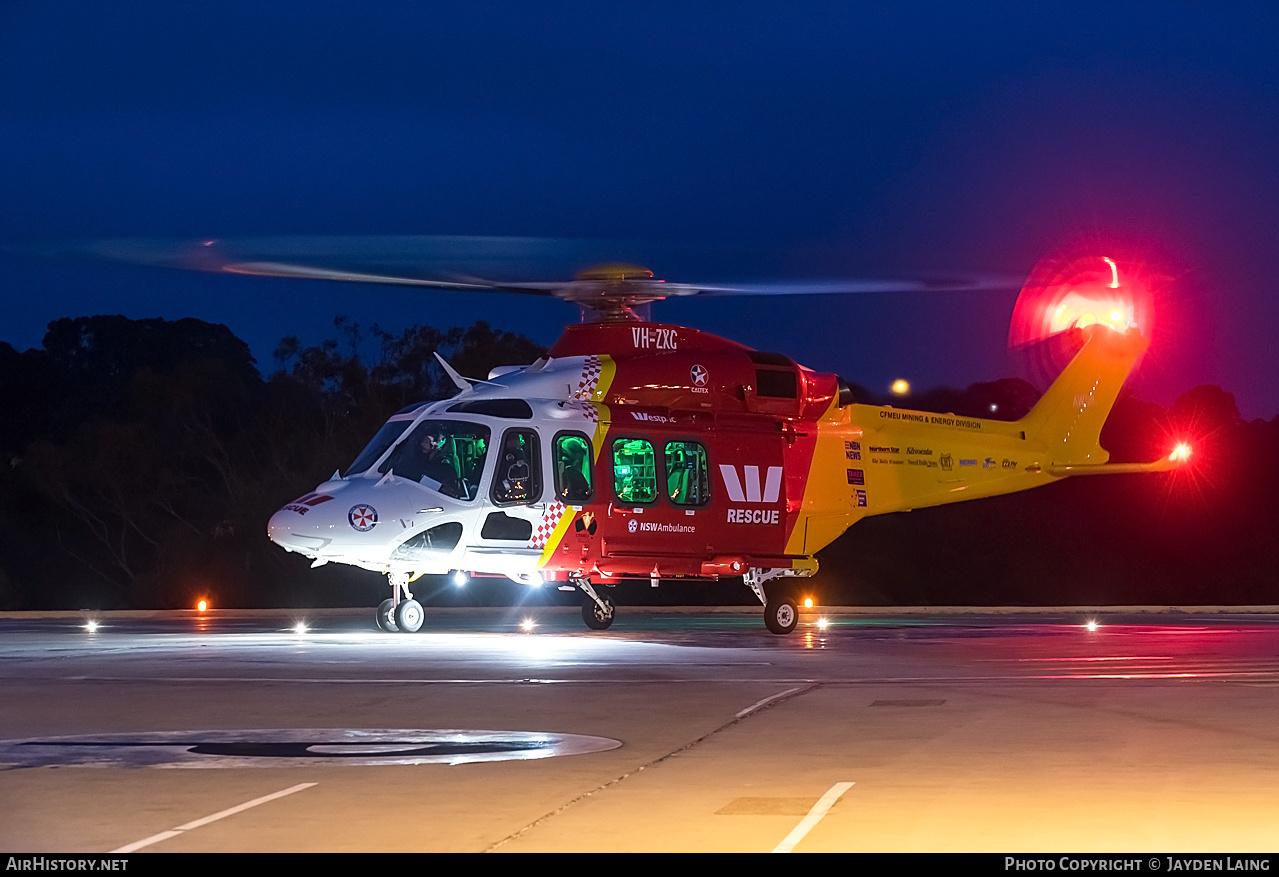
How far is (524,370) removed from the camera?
84.3ft

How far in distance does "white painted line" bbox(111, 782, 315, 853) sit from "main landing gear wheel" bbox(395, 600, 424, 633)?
15.8 metres

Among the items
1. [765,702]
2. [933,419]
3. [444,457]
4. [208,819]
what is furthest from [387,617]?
[208,819]

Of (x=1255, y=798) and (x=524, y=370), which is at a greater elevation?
(x=524, y=370)

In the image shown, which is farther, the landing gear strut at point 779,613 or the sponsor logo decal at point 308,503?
the landing gear strut at point 779,613

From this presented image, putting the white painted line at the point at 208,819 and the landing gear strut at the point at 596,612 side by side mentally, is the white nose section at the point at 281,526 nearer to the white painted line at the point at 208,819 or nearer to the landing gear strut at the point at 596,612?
the landing gear strut at the point at 596,612

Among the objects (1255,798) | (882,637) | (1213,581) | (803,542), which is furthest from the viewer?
(1213,581)

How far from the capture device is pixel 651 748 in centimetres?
1085

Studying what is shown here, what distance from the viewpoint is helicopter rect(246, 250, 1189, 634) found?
78.4ft

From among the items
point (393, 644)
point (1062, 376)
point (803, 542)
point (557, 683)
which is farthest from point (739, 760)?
point (1062, 376)

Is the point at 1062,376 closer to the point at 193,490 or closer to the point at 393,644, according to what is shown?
the point at 393,644

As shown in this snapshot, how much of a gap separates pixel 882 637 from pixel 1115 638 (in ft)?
10.3

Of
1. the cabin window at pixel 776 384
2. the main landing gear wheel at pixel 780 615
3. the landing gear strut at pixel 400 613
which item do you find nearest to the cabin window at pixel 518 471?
the landing gear strut at pixel 400 613

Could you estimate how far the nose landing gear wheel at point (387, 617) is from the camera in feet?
82.4

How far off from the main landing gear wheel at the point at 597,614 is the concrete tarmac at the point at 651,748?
5.02 meters
